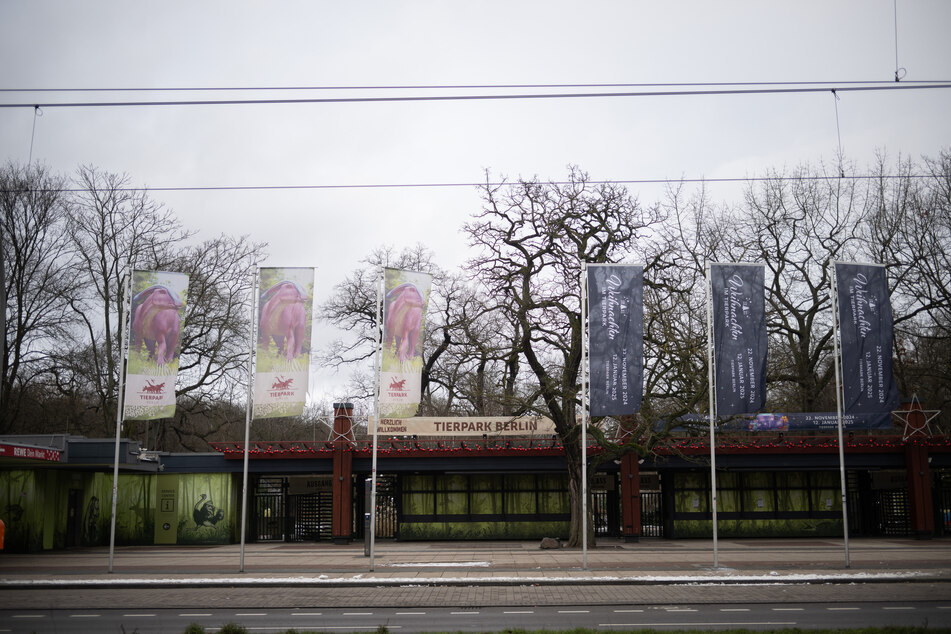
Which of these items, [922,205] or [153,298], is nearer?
[153,298]

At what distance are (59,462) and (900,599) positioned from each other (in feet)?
91.4

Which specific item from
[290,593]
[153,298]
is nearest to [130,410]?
[153,298]

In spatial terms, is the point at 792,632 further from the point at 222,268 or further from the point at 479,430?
the point at 222,268

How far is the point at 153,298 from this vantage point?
24.3 m

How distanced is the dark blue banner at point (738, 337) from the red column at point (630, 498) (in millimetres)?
12386

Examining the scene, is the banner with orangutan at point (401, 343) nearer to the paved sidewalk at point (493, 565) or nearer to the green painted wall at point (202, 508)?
the paved sidewalk at point (493, 565)

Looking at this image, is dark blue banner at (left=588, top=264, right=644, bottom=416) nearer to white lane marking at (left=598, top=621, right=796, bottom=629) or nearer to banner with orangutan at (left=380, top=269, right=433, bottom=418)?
banner with orangutan at (left=380, top=269, right=433, bottom=418)

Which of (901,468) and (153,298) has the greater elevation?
(153,298)

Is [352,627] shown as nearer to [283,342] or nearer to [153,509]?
[283,342]

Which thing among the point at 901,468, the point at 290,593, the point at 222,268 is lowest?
the point at 290,593

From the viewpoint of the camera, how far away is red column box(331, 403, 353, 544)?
115 feet

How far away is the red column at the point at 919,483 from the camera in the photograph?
33.9 meters

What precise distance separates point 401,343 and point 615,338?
629cm

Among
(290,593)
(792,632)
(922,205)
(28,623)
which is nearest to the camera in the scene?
(792,632)
